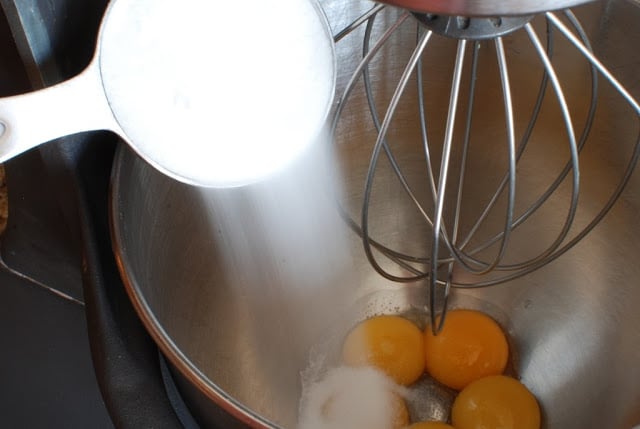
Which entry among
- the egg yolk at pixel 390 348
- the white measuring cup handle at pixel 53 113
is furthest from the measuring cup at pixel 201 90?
the egg yolk at pixel 390 348

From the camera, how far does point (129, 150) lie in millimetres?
560

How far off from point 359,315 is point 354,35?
34 cm

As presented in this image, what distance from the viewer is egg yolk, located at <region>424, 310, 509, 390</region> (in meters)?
0.82

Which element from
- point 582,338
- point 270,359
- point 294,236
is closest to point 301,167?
point 294,236

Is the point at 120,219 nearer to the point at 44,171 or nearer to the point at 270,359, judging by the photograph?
the point at 44,171

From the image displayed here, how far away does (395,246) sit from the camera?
92 centimetres

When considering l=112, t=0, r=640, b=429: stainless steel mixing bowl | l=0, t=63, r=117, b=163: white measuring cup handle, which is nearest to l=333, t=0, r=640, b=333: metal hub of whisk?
l=112, t=0, r=640, b=429: stainless steel mixing bowl

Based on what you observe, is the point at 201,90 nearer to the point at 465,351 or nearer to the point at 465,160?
the point at 465,160

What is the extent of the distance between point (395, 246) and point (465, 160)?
0.20 meters

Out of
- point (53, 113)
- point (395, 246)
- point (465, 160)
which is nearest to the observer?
point (53, 113)

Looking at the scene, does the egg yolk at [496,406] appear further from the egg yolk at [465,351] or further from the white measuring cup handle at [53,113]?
the white measuring cup handle at [53,113]

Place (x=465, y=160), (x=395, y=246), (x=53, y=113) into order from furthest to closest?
(x=395, y=246) < (x=465, y=160) < (x=53, y=113)

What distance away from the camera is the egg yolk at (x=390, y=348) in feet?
2.72

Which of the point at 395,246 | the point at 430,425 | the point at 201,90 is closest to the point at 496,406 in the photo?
the point at 430,425
